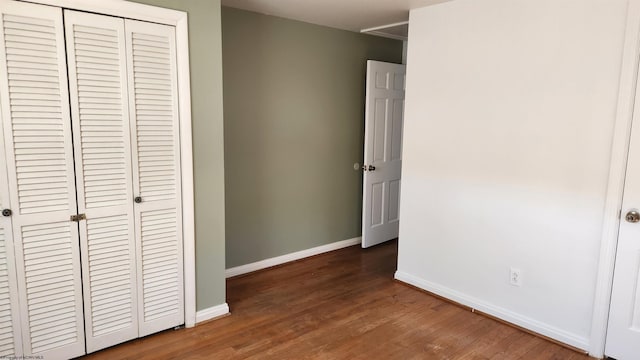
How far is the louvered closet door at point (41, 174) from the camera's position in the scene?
6.62ft

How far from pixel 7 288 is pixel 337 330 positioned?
1.86 metres

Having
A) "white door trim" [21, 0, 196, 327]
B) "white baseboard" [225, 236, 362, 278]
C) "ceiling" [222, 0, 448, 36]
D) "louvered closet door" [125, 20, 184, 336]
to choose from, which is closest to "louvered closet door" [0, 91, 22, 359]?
"louvered closet door" [125, 20, 184, 336]

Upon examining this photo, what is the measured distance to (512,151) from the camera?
8.97ft

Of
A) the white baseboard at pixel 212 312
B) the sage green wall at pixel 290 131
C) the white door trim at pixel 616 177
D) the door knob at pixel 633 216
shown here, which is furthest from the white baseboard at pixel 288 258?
the door knob at pixel 633 216

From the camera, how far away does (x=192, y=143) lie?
260 cm

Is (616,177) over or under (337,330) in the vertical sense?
over

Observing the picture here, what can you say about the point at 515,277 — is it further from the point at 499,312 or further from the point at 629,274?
the point at 629,274

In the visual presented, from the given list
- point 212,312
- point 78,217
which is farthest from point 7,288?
point 212,312

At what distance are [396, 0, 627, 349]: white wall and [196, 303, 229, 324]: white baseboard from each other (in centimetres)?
154

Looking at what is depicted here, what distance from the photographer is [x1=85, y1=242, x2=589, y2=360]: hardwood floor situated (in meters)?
2.46

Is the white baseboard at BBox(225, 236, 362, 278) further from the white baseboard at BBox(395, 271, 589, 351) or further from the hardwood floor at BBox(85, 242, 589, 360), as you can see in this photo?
the white baseboard at BBox(395, 271, 589, 351)

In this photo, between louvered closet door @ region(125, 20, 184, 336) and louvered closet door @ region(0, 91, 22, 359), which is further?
louvered closet door @ region(125, 20, 184, 336)

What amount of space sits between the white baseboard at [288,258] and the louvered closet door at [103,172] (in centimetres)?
115

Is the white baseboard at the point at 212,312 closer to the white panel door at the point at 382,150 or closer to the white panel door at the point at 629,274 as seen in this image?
the white panel door at the point at 382,150
